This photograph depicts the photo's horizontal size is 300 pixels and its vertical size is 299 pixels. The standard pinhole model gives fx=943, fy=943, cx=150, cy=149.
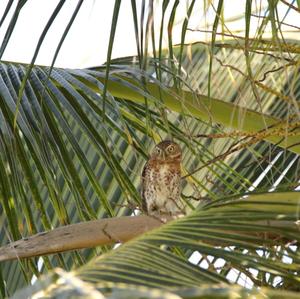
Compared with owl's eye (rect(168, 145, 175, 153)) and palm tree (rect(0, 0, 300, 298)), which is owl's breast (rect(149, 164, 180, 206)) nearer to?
owl's eye (rect(168, 145, 175, 153))

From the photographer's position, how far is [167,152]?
18.2 feet

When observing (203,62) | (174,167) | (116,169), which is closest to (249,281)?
(116,169)

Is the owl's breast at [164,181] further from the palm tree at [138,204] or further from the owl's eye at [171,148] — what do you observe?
the palm tree at [138,204]

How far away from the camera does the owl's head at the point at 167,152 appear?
18.0 feet

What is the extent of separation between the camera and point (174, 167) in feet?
18.5

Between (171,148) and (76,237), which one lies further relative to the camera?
(171,148)

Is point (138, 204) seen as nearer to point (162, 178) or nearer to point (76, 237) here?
point (76, 237)

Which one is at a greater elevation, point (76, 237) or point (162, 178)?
point (162, 178)

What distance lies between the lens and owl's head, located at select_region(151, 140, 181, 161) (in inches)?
216

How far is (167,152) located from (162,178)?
168 millimetres

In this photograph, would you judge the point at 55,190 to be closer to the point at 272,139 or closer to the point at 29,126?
the point at 29,126

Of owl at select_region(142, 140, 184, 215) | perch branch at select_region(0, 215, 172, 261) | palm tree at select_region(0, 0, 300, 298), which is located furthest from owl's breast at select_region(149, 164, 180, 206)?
perch branch at select_region(0, 215, 172, 261)

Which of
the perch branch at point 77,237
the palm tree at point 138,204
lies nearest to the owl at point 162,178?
the palm tree at point 138,204

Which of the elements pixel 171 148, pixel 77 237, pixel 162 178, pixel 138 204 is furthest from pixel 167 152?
pixel 77 237
